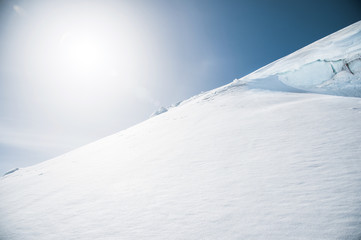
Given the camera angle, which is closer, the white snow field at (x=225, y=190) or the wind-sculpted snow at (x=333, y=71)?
the white snow field at (x=225, y=190)

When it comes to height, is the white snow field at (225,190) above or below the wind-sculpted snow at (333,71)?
below

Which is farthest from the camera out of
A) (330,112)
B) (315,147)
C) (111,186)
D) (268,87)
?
(268,87)

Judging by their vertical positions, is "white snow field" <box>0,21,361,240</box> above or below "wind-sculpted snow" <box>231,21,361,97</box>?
below

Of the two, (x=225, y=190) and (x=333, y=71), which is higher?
(x=333, y=71)

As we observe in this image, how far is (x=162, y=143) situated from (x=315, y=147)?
5734 mm

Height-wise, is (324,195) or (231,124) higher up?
(231,124)

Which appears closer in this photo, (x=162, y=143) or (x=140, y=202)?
(x=140, y=202)

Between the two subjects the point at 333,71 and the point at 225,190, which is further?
the point at 333,71

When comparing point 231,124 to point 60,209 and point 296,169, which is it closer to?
point 296,169

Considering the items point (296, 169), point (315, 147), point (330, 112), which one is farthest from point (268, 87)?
point (296, 169)

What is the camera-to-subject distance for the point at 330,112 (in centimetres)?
648

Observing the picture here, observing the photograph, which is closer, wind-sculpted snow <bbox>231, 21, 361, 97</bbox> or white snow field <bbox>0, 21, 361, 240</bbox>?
white snow field <bbox>0, 21, 361, 240</bbox>

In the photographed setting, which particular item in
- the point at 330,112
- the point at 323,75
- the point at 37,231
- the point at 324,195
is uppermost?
the point at 323,75

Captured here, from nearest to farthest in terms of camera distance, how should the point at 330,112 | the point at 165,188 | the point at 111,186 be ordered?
1. the point at 165,188
2. the point at 111,186
3. the point at 330,112
